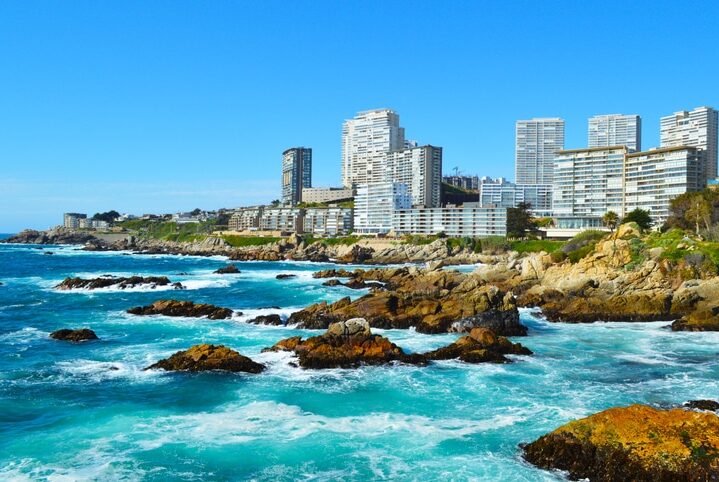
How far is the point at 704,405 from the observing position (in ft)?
63.4

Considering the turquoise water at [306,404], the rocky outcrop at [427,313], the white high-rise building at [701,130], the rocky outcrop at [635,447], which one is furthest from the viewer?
the white high-rise building at [701,130]

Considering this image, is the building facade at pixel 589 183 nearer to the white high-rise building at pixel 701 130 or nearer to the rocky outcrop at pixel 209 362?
the white high-rise building at pixel 701 130

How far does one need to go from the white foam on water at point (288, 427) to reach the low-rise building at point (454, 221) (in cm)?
10436

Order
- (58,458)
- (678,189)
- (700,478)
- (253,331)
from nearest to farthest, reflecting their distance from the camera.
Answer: (700,478) → (58,458) → (253,331) → (678,189)

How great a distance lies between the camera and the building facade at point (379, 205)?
148 meters

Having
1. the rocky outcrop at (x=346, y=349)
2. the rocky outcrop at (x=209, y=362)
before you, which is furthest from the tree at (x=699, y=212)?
the rocky outcrop at (x=209, y=362)

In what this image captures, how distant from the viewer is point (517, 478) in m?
15.0

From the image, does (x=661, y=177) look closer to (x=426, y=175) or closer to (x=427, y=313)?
(x=426, y=175)

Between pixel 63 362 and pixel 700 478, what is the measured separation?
81.7 feet

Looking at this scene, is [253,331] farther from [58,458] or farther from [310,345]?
[58,458]

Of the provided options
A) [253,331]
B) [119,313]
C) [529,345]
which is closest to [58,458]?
[253,331]

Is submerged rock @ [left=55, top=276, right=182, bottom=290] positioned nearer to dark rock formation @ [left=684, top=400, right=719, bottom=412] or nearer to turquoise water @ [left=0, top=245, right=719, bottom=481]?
turquoise water @ [left=0, top=245, right=719, bottom=481]

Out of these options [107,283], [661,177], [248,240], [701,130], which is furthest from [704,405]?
[701,130]

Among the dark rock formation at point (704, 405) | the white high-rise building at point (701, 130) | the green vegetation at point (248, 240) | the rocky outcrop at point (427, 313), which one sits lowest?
the dark rock formation at point (704, 405)
